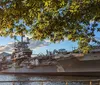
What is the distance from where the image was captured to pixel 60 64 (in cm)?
6650

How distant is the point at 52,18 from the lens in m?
14.6

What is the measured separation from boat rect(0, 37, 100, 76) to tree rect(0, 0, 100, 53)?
34.0 meters

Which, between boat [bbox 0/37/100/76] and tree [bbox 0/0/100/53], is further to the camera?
boat [bbox 0/37/100/76]

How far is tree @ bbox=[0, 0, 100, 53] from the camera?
12.7 metres

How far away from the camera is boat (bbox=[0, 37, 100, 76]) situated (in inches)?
2274

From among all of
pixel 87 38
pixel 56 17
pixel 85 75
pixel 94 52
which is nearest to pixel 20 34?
pixel 56 17

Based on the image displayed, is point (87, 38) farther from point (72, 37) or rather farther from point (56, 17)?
point (56, 17)

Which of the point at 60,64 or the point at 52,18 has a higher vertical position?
the point at 60,64

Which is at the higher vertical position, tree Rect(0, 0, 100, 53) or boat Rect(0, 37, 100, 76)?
boat Rect(0, 37, 100, 76)

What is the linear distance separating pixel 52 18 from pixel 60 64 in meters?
52.3

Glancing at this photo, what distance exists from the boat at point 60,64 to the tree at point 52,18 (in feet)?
111

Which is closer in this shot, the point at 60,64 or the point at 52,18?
the point at 52,18

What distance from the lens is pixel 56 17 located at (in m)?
14.4

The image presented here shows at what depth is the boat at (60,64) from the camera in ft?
189
